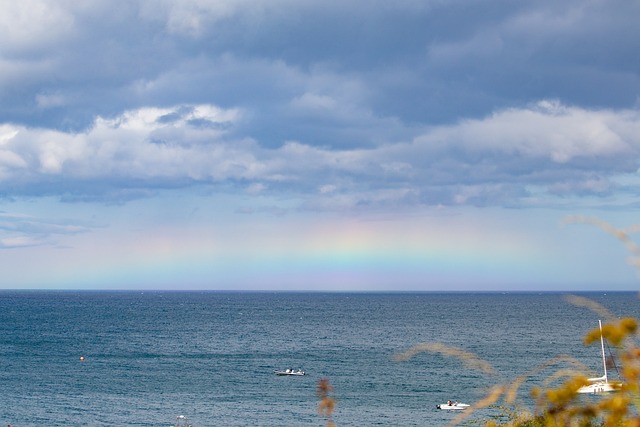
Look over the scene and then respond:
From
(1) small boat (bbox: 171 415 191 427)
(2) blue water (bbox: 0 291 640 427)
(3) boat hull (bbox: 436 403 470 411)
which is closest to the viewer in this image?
(1) small boat (bbox: 171 415 191 427)

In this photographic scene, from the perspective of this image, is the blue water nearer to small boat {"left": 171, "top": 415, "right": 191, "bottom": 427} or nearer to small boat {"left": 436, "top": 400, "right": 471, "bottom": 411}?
small boat {"left": 171, "top": 415, "right": 191, "bottom": 427}

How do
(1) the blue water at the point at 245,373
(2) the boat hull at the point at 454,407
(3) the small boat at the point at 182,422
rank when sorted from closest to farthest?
(3) the small boat at the point at 182,422
(2) the boat hull at the point at 454,407
(1) the blue water at the point at 245,373

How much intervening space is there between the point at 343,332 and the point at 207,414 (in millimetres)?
98647

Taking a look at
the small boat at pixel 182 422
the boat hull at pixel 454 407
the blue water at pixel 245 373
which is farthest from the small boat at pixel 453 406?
the small boat at pixel 182 422

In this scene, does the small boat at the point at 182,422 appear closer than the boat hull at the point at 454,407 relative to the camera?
Yes

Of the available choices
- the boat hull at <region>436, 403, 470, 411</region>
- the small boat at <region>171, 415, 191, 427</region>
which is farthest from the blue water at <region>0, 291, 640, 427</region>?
the boat hull at <region>436, 403, 470, 411</region>

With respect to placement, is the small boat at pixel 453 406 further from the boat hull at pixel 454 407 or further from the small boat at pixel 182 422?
the small boat at pixel 182 422

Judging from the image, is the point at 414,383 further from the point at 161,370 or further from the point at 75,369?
the point at 75,369

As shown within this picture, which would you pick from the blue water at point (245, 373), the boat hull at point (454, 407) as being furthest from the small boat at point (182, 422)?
the boat hull at point (454, 407)

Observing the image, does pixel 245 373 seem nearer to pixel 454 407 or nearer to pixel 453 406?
pixel 453 406

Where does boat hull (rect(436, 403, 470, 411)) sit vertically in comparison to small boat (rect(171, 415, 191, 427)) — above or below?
below

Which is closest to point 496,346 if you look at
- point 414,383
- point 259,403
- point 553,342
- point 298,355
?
point 553,342

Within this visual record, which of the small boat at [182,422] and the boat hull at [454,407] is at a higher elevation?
the small boat at [182,422]

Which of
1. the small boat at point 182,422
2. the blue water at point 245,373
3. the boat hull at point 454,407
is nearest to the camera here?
the small boat at point 182,422
